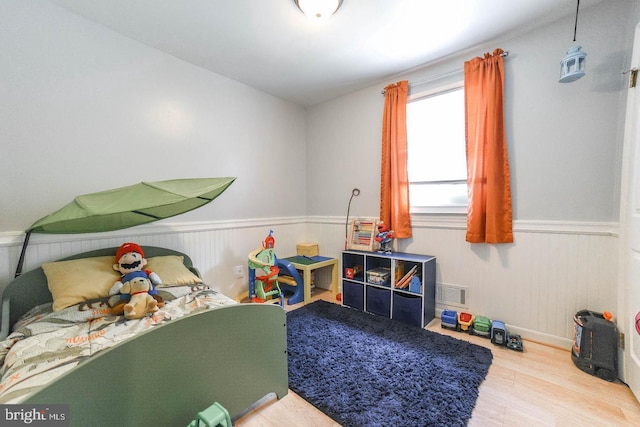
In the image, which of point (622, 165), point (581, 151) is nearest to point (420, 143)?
point (581, 151)

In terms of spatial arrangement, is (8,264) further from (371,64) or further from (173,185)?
(371,64)

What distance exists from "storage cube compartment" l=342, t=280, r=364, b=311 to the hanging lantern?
7.68 feet

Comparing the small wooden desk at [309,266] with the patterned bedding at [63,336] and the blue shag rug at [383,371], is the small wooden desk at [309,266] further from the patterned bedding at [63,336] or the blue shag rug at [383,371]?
the patterned bedding at [63,336]

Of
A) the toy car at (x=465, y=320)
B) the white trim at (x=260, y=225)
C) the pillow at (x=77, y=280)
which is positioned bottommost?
the toy car at (x=465, y=320)

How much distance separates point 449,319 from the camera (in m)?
2.31

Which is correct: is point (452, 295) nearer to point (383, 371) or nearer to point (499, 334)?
point (499, 334)

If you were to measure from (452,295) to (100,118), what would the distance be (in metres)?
3.44

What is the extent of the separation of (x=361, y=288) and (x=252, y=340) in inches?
65.5

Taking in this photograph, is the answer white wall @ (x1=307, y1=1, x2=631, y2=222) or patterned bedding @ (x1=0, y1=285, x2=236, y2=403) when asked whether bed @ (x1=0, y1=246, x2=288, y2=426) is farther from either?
white wall @ (x1=307, y1=1, x2=631, y2=222)

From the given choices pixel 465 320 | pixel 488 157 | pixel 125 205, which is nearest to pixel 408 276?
pixel 465 320

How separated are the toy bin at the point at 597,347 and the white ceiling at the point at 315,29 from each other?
2.08 meters

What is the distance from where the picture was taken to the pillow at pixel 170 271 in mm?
1930

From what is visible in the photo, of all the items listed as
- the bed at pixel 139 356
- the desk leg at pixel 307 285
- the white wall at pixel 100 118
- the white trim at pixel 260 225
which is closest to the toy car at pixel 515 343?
the white trim at pixel 260 225

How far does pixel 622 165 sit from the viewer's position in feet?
5.44
